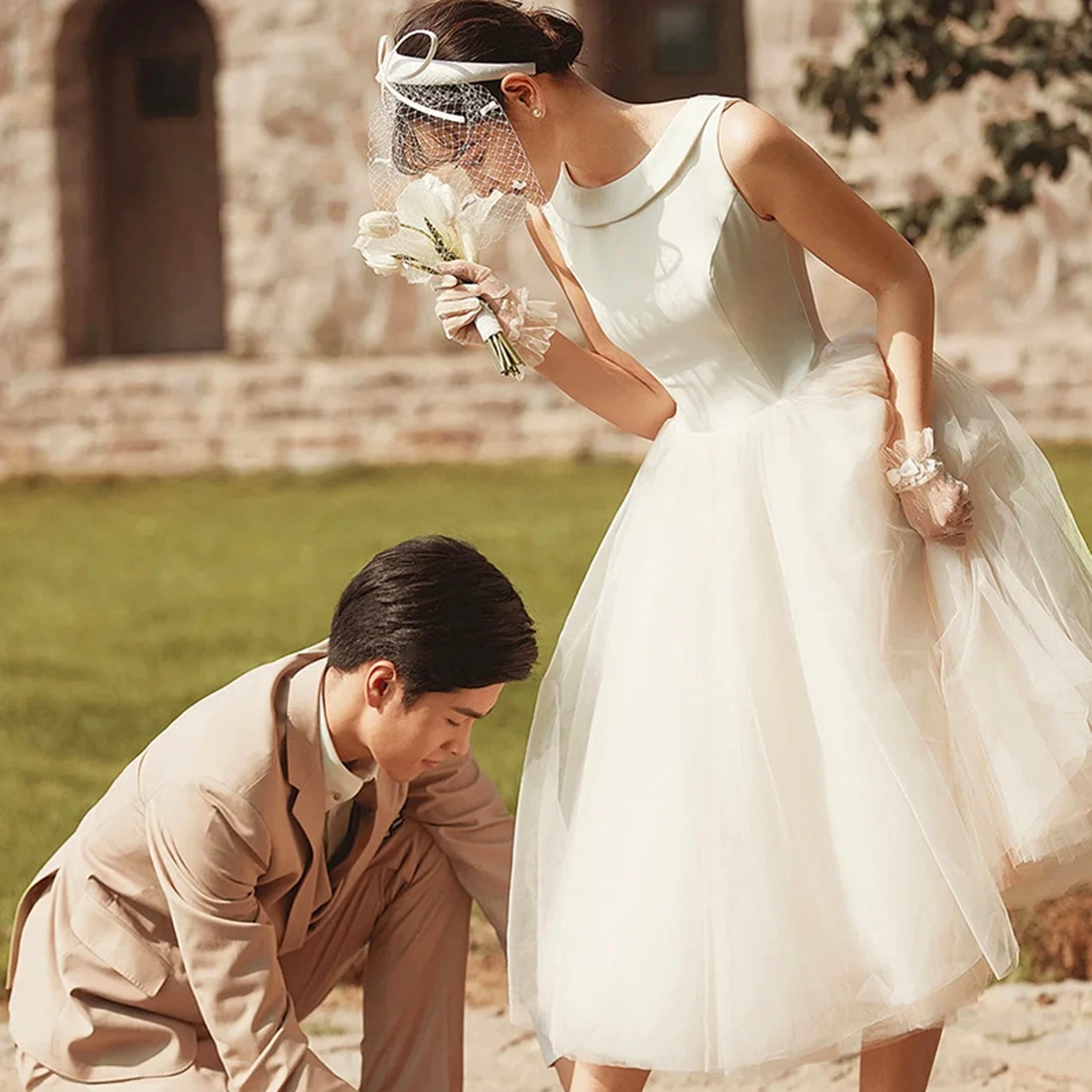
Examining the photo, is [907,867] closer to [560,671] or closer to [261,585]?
[560,671]

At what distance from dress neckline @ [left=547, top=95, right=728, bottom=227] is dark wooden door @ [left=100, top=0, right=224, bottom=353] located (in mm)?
10217

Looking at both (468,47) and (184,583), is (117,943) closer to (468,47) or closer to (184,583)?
(468,47)

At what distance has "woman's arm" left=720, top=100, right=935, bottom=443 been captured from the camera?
2.45 m

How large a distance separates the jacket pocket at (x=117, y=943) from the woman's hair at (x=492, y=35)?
4.00ft

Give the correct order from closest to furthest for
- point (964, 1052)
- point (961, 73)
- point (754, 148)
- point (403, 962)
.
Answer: point (754, 148) < point (403, 962) < point (964, 1052) < point (961, 73)

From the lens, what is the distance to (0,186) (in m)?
12.0

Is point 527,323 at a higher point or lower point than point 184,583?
higher

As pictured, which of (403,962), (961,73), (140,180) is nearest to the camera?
(403,962)

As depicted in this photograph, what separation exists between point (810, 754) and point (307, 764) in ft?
2.24

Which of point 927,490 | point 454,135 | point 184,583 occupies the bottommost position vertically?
point 184,583

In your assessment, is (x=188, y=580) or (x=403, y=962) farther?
(x=188, y=580)

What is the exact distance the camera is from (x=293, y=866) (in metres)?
2.70

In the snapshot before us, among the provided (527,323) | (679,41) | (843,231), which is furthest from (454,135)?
(679,41)

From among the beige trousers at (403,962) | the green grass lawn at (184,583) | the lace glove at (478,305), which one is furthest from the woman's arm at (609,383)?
the green grass lawn at (184,583)
